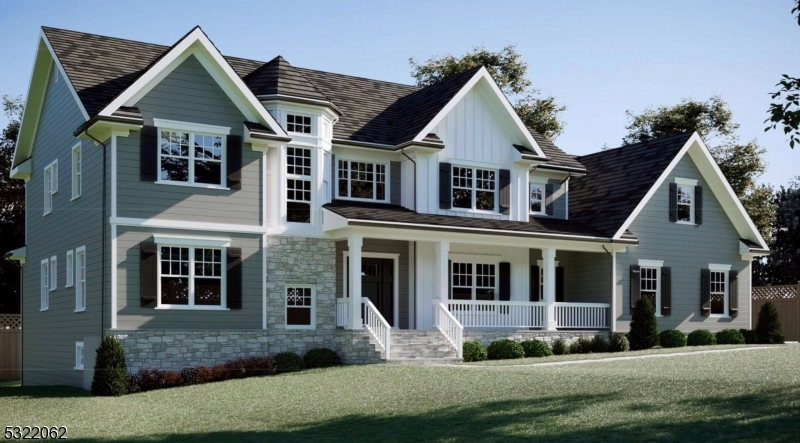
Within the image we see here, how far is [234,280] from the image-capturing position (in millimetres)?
24375

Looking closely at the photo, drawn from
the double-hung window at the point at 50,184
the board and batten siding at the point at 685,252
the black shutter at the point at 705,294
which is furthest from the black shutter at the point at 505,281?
the double-hung window at the point at 50,184

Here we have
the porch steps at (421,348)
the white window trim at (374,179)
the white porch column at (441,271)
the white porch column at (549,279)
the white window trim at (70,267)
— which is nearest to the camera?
the porch steps at (421,348)

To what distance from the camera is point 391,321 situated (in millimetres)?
28109

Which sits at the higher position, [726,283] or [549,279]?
[549,279]

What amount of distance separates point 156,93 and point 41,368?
10081mm

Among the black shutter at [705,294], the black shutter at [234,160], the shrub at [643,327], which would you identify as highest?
the black shutter at [234,160]

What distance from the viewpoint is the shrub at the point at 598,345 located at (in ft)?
94.7

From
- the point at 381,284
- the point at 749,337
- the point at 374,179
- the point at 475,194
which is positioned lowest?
the point at 749,337

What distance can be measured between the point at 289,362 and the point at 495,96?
1074 cm

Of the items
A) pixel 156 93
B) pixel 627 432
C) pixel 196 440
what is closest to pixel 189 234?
pixel 156 93

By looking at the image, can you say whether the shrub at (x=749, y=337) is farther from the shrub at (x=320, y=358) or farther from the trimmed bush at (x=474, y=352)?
the shrub at (x=320, y=358)

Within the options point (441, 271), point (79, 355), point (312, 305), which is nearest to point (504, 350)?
point (441, 271)

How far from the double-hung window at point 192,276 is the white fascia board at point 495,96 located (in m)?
7.12

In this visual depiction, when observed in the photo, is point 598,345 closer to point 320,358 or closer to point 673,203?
point 673,203
